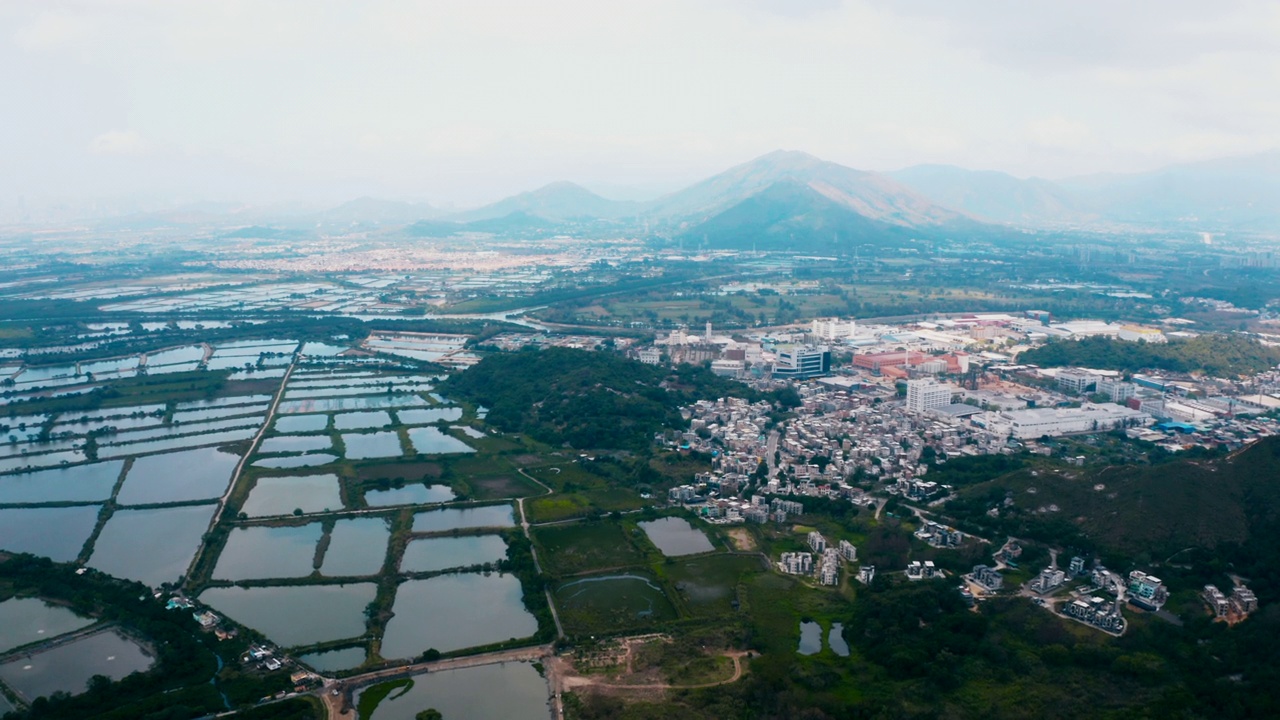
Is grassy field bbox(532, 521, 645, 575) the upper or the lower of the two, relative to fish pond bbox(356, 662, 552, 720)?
upper

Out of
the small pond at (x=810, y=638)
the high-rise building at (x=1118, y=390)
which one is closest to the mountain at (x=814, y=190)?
the high-rise building at (x=1118, y=390)

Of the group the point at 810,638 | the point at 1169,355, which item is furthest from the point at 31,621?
the point at 1169,355

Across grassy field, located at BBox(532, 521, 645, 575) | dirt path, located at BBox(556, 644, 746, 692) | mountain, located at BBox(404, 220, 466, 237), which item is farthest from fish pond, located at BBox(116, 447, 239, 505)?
mountain, located at BBox(404, 220, 466, 237)

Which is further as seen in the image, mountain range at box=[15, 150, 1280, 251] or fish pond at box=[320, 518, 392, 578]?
mountain range at box=[15, 150, 1280, 251]

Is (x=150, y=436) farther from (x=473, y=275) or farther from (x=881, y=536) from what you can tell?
(x=473, y=275)

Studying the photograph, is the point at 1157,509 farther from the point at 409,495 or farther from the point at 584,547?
the point at 409,495

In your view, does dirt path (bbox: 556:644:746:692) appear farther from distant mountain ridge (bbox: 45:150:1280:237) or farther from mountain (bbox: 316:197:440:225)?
mountain (bbox: 316:197:440:225)

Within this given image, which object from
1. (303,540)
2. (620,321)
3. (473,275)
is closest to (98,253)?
(473,275)
